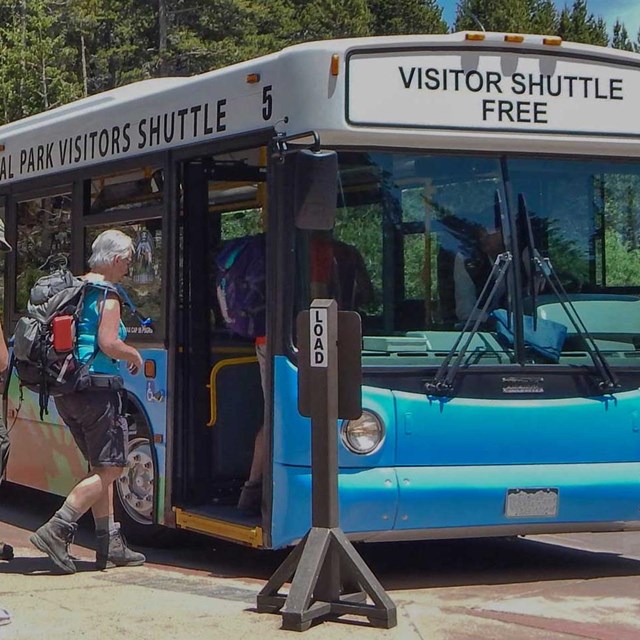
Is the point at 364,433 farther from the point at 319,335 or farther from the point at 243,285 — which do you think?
the point at 243,285

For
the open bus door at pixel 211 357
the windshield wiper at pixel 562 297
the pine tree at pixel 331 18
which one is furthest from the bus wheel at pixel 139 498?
the pine tree at pixel 331 18

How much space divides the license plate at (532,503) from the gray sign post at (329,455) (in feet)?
3.73

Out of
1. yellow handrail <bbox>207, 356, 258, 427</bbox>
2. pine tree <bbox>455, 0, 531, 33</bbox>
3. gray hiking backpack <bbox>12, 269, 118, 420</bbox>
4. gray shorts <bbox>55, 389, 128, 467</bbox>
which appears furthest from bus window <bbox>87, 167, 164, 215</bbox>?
pine tree <bbox>455, 0, 531, 33</bbox>

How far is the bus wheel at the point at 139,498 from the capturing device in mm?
7590

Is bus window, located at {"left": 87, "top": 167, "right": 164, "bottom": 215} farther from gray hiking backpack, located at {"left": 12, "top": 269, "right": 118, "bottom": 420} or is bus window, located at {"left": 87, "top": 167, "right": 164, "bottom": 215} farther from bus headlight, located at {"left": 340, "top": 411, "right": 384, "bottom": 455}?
bus headlight, located at {"left": 340, "top": 411, "right": 384, "bottom": 455}

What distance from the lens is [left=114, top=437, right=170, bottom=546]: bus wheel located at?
759 centimetres

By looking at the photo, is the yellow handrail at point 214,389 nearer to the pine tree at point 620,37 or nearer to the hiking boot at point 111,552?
the hiking boot at point 111,552

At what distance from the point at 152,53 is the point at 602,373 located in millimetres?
38511

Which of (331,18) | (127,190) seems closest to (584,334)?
(127,190)

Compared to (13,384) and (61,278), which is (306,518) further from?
(13,384)

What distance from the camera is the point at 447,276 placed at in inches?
260

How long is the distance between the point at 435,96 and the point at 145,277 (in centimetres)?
222

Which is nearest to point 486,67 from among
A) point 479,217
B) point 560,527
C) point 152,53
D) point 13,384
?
point 479,217

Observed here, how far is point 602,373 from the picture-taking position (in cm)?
668
